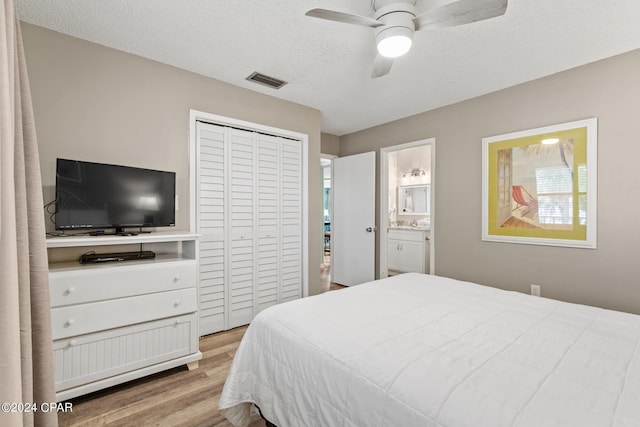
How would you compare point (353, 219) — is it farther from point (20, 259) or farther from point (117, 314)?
point (20, 259)

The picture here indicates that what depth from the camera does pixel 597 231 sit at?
256 cm

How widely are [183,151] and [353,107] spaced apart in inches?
81.3

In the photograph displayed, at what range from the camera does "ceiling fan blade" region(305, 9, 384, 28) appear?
157 centimetres

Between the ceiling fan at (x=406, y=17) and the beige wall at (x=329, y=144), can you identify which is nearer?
the ceiling fan at (x=406, y=17)

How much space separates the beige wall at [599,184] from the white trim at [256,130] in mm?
1533

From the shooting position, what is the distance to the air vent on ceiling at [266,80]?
9.34ft

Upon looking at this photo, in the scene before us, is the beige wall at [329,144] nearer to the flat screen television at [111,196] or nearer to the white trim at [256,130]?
the white trim at [256,130]

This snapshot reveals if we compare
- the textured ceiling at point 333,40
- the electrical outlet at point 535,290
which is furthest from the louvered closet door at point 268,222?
the electrical outlet at point 535,290

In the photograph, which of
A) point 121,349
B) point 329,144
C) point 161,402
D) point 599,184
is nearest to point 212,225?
point 121,349

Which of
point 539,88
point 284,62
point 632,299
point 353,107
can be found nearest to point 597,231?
point 632,299

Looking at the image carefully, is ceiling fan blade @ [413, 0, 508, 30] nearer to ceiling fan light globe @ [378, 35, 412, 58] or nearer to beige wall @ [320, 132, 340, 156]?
ceiling fan light globe @ [378, 35, 412, 58]

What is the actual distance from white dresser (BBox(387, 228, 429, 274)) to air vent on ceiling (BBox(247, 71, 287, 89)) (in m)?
3.33

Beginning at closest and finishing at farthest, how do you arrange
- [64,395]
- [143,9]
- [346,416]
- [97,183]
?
[346,416]
[64,395]
[143,9]
[97,183]

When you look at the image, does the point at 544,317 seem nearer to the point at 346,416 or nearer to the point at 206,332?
the point at 346,416
